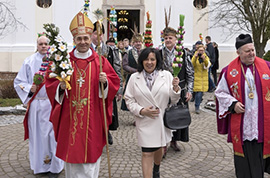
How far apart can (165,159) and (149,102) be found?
6.15ft

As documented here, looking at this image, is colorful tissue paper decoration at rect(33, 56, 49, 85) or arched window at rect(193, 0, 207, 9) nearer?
colorful tissue paper decoration at rect(33, 56, 49, 85)

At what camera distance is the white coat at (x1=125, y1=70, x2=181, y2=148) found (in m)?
3.89

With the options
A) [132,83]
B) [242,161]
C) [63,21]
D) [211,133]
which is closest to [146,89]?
[132,83]

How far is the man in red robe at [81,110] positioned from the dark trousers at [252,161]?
1706 millimetres

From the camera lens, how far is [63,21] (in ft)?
56.4

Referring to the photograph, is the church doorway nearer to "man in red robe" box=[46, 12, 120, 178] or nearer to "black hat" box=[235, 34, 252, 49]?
"man in red robe" box=[46, 12, 120, 178]

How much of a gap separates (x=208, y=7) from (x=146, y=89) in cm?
1483

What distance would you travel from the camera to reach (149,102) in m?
3.92

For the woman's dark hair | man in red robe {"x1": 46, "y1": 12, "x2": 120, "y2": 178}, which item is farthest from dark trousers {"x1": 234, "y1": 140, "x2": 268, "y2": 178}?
man in red robe {"x1": 46, "y1": 12, "x2": 120, "y2": 178}

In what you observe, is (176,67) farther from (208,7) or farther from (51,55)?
(208,7)

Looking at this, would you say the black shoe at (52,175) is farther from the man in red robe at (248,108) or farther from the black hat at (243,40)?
the black hat at (243,40)

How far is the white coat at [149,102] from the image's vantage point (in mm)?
3886

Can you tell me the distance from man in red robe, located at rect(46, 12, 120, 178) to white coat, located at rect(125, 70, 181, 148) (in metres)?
0.36

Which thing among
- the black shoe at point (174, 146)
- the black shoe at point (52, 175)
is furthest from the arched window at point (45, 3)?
the black shoe at point (52, 175)
